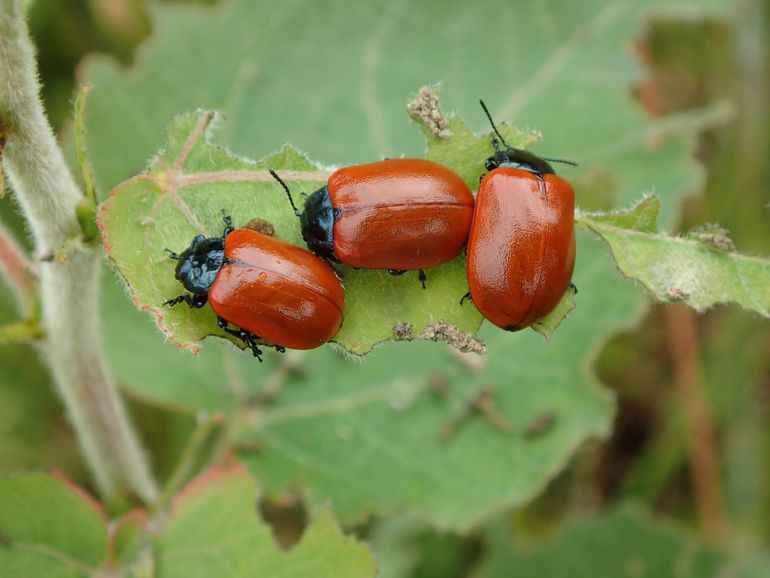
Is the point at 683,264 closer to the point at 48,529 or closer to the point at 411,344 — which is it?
the point at 411,344

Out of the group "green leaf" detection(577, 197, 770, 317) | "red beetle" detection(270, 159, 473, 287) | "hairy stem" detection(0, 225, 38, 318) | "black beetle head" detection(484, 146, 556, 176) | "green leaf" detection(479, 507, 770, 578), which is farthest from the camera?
"green leaf" detection(479, 507, 770, 578)

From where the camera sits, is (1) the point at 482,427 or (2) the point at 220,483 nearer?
(2) the point at 220,483

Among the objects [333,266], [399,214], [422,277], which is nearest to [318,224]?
[333,266]

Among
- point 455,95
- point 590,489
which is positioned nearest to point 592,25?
point 455,95

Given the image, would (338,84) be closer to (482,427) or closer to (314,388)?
(314,388)

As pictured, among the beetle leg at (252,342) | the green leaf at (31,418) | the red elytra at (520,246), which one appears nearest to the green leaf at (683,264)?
the red elytra at (520,246)

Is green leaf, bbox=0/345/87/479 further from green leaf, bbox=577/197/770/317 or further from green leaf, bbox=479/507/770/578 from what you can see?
green leaf, bbox=577/197/770/317

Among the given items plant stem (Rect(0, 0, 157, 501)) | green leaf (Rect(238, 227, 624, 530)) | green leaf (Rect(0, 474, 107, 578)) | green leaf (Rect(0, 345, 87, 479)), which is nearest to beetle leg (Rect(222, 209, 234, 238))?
plant stem (Rect(0, 0, 157, 501))
